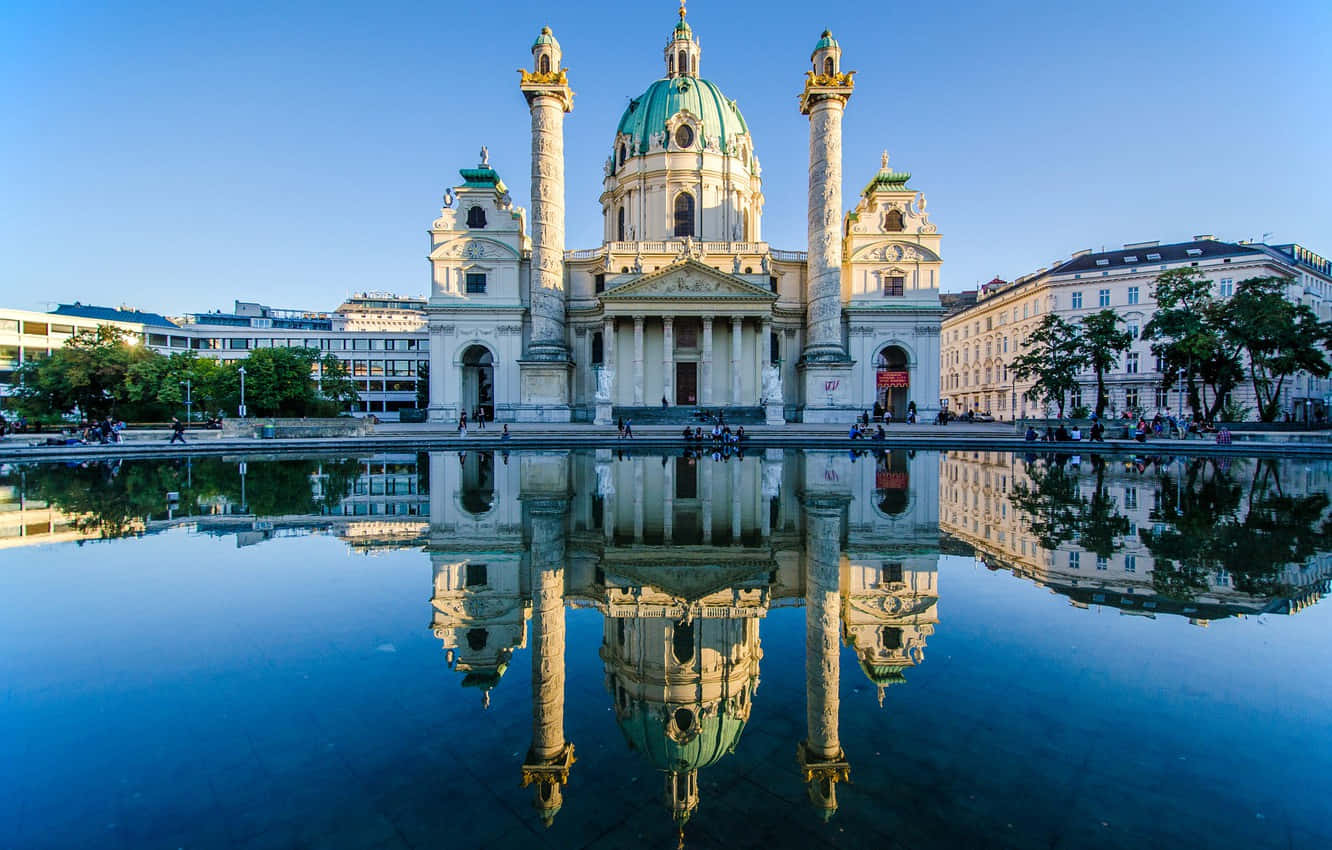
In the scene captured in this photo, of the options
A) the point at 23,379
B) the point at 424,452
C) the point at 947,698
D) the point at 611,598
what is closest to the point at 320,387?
the point at 23,379

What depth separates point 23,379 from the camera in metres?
48.9

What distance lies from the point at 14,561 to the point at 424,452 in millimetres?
20751

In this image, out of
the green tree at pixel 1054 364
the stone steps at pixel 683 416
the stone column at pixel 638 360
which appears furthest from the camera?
the green tree at pixel 1054 364

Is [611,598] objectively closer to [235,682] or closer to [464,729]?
[464,729]

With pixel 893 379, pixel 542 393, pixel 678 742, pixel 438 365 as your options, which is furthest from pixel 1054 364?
pixel 678 742

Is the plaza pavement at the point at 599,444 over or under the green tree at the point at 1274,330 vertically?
under

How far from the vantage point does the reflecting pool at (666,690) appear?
3.35m

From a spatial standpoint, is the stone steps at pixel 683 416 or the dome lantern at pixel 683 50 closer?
the stone steps at pixel 683 416

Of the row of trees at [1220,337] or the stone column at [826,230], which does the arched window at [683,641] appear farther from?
the row of trees at [1220,337]

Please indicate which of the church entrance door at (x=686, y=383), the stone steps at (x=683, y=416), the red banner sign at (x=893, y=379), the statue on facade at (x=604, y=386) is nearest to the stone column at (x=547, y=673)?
the stone steps at (x=683, y=416)

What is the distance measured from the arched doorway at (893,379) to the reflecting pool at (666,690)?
37.2m

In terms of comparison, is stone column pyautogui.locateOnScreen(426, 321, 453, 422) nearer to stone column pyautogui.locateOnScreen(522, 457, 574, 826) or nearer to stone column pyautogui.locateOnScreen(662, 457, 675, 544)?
stone column pyautogui.locateOnScreen(662, 457, 675, 544)

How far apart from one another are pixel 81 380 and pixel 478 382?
91.8 feet

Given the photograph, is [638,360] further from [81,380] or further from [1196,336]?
[81,380]
